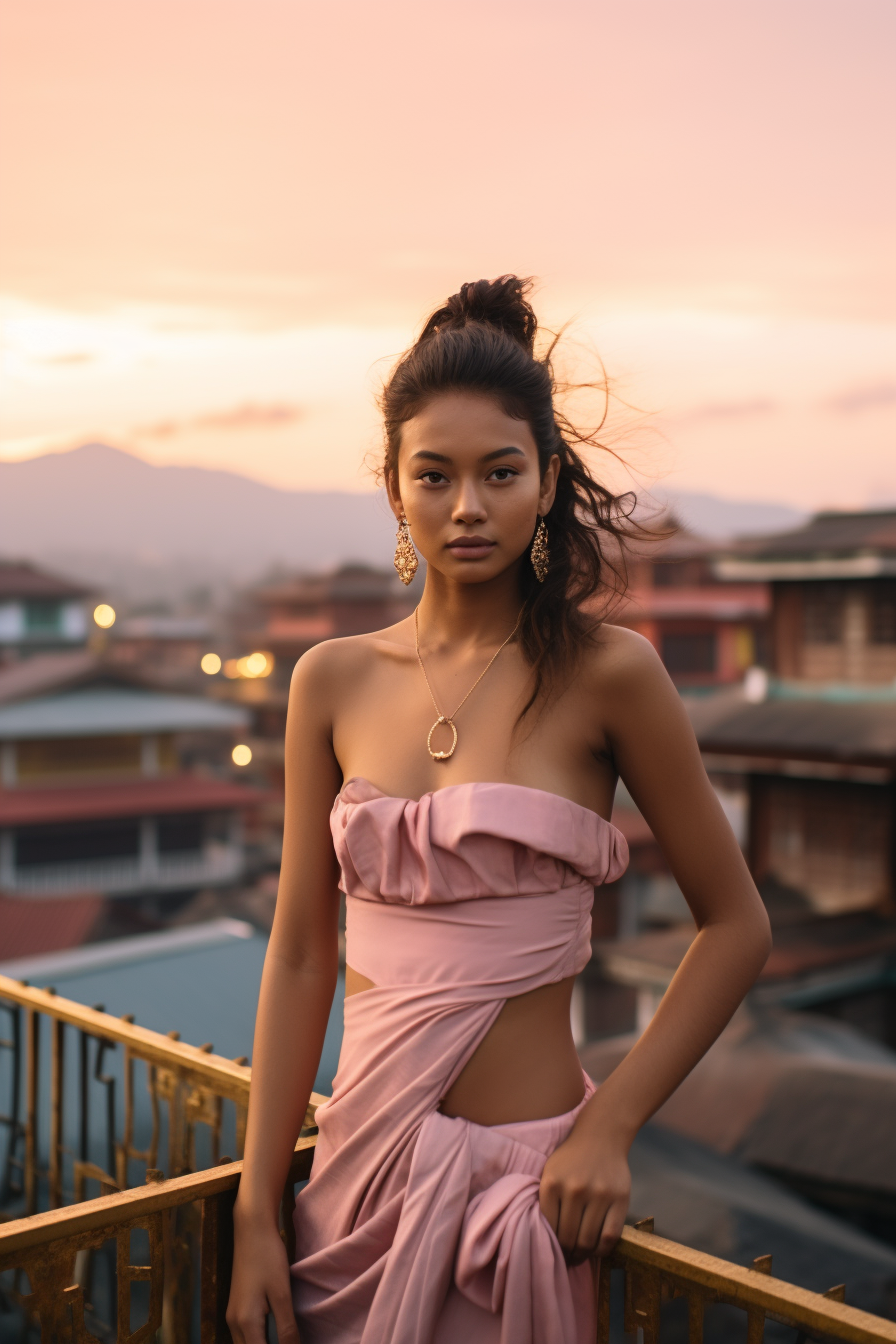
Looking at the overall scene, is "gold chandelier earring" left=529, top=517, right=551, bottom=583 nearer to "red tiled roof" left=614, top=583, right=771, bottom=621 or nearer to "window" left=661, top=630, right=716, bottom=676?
"red tiled roof" left=614, top=583, right=771, bottom=621

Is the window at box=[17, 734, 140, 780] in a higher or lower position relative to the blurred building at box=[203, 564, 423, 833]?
lower

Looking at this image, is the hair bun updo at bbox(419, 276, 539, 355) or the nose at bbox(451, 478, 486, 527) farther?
the hair bun updo at bbox(419, 276, 539, 355)

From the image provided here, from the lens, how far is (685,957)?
5.95 ft

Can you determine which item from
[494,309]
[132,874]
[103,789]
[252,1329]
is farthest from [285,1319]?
[132,874]

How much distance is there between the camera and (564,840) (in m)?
1.82

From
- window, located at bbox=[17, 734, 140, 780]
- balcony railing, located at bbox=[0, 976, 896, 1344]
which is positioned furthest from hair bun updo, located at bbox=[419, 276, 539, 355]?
window, located at bbox=[17, 734, 140, 780]

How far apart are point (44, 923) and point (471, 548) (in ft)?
62.8

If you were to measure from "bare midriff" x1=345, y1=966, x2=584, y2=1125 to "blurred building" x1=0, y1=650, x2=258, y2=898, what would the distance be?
25739mm

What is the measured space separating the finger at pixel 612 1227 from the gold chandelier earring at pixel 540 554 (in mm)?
980

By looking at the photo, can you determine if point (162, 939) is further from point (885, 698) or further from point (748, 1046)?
point (885, 698)

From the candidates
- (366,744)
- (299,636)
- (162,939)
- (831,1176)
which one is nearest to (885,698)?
(831,1176)

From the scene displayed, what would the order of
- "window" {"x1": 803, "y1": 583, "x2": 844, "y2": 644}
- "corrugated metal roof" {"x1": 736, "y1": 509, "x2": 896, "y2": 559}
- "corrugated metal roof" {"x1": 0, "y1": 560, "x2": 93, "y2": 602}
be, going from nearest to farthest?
"corrugated metal roof" {"x1": 736, "y1": 509, "x2": 896, "y2": 559}
"window" {"x1": 803, "y1": 583, "x2": 844, "y2": 644}
"corrugated metal roof" {"x1": 0, "y1": 560, "x2": 93, "y2": 602}

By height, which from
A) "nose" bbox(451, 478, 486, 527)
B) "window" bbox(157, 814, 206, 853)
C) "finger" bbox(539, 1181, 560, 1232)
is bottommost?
"window" bbox(157, 814, 206, 853)

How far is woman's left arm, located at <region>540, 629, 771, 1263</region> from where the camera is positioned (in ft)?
5.66
